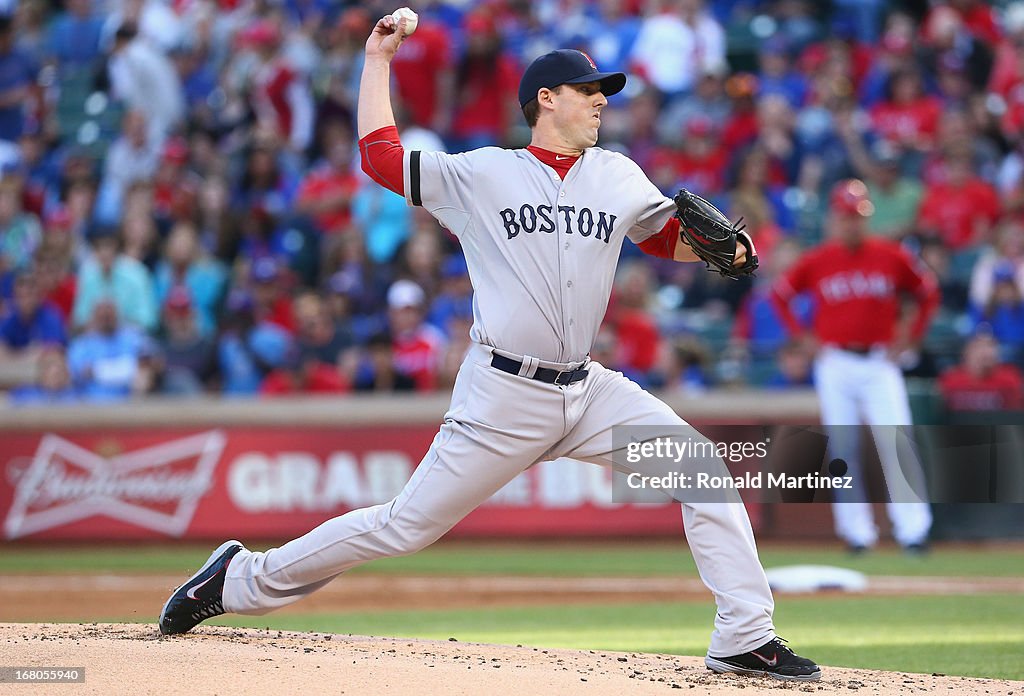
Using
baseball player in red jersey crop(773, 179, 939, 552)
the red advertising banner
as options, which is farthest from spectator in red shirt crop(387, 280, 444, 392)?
baseball player in red jersey crop(773, 179, 939, 552)

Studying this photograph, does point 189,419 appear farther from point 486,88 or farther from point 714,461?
point 714,461

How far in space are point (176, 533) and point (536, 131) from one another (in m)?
7.88

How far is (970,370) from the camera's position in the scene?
1128 centimetres

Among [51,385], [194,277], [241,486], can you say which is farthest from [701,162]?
[51,385]

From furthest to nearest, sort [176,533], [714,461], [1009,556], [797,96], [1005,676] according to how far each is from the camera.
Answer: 1. [797,96]
2. [176,533]
3. [1009,556]
4. [1005,676]
5. [714,461]

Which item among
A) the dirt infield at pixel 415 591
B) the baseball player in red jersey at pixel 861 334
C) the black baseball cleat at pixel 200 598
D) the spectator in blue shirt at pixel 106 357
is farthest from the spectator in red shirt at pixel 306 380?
the black baseball cleat at pixel 200 598

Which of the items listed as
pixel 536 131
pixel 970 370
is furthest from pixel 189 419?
pixel 536 131

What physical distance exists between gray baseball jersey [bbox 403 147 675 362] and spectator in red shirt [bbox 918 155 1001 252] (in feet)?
26.9

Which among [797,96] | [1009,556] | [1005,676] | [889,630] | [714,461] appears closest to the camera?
[714,461]

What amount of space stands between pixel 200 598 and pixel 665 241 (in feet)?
6.94

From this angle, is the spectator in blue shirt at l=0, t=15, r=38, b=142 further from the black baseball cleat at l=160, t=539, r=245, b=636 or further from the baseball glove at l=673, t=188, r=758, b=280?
the baseball glove at l=673, t=188, r=758, b=280

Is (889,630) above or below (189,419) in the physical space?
below

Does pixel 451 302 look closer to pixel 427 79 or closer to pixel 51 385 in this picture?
pixel 427 79

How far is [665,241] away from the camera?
5312 millimetres
